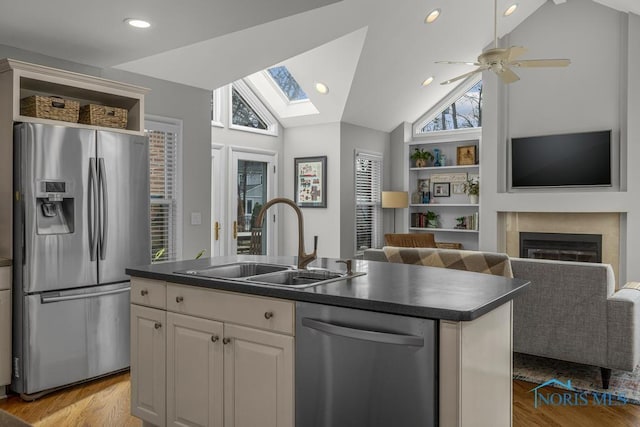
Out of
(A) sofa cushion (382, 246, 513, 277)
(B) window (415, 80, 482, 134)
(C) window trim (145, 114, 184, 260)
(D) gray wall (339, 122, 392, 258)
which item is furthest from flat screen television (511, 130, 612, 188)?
(C) window trim (145, 114, 184, 260)

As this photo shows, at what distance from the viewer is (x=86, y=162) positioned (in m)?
3.44

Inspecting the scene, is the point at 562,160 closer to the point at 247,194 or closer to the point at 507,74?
the point at 507,74

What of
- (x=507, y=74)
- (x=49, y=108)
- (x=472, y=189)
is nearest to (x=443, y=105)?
(x=472, y=189)

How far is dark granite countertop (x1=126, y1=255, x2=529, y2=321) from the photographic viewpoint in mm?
1637

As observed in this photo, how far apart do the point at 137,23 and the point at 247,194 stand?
3.67 meters

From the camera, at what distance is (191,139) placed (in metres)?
4.92

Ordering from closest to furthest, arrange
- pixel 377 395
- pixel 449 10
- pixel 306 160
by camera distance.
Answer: pixel 377 395 < pixel 449 10 < pixel 306 160

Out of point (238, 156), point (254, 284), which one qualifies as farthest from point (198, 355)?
point (238, 156)

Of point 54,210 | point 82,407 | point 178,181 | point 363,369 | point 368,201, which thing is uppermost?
point 178,181

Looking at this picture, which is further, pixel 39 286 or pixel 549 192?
pixel 549 192

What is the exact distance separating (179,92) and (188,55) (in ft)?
1.53

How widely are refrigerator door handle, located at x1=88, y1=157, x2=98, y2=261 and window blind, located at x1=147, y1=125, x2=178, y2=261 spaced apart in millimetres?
1072

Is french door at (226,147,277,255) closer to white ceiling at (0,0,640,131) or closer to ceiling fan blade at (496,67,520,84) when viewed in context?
white ceiling at (0,0,640,131)

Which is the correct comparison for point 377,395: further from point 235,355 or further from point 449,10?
point 449,10
